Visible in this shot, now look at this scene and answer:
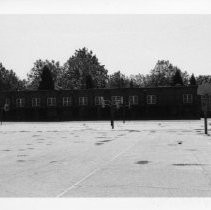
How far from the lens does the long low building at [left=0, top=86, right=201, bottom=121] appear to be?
81.4 meters

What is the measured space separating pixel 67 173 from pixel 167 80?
120 metres

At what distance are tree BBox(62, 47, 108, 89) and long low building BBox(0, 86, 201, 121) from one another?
27751mm

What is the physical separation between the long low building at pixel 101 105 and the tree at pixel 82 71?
2775 cm

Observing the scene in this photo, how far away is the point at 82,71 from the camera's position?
116 meters

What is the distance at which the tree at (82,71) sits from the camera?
115812 mm

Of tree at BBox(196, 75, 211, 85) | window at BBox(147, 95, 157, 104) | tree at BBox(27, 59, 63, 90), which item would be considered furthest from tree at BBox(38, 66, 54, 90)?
tree at BBox(196, 75, 211, 85)

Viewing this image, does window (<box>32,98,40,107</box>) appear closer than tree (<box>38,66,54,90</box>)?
Yes

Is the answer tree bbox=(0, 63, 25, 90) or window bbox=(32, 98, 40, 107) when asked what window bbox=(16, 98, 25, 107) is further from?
tree bbox=(0, 63, 25, 90)

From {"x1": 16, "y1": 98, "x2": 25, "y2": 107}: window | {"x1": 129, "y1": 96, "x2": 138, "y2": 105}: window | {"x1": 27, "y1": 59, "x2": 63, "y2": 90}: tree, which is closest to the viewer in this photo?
{"x1": 129, "y1": 96, "x2": 138, "y2": 105}: window

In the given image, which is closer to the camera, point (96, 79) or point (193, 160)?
point (193, 160)

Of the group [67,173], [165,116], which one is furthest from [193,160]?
[165,116]

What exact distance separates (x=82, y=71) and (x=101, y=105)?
1339 inches

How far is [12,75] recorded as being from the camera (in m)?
140
